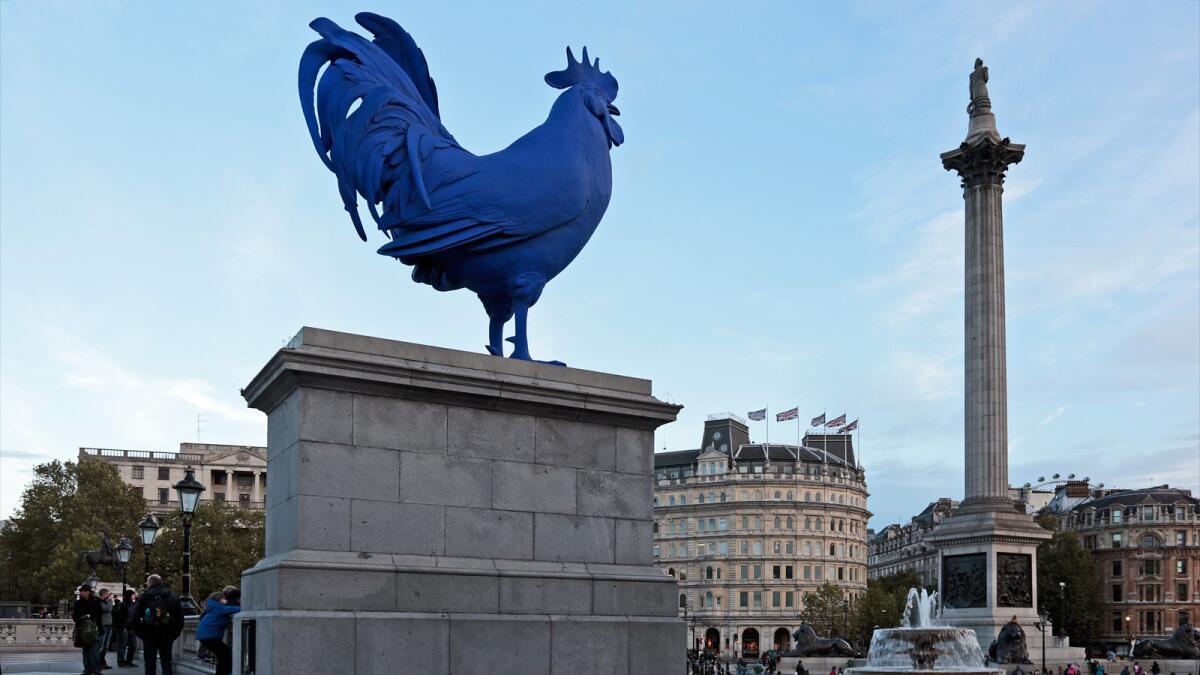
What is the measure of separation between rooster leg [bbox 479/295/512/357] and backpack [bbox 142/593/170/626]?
6.29 metres

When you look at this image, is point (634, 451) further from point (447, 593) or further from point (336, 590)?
point (336, 590)

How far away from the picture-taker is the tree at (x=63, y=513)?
279 feet

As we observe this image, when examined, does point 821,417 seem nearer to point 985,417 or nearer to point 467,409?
point 985,417

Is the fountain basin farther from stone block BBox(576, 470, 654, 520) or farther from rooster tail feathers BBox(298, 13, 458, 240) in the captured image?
rooster tail feathers BBox(298, 13, 458, 240)

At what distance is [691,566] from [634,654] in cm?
12108

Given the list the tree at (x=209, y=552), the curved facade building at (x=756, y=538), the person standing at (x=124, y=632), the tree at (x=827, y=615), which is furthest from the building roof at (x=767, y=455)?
the person standing at (x=124, y=632)

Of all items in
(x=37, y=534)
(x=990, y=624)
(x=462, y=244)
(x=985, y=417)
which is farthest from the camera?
(x=37, y=534)

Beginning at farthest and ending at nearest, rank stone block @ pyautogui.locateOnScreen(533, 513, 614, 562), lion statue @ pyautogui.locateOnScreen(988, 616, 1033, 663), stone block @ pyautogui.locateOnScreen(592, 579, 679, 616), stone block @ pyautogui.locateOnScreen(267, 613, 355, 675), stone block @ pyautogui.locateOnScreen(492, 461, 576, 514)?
lion statue @ pyautogui.locateOnScreen(988, 616, 1033, 663)
stone block @ pyautogui.locateOnScreen(592, 579, 679, 616)
stone block @ pyautogui.locateOnScreen(533, 513, 614, 562)
stone block @ pyautogui.locateOnScreen(492, 461, 576, 514)
stone block @ pyautogui.locateOnScreen(267, 613, 355, 675)

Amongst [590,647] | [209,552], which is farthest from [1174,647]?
[209,552]

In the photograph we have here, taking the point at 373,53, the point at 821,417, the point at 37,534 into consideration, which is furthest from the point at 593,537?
the point at 821,417

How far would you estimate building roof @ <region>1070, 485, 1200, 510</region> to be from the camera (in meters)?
120

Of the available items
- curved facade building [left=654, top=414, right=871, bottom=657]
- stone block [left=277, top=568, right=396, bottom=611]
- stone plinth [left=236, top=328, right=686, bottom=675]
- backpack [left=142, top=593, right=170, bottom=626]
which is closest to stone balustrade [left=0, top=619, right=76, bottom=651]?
backpack [left=142, top=593, right=170, bottom=626]

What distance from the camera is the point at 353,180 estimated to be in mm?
13695

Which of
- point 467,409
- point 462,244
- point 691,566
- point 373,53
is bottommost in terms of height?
point 691,566
